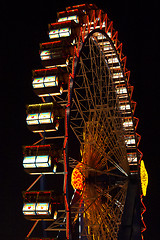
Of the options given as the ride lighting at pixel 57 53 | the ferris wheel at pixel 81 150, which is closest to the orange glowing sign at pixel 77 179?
the ferris wheel at pixel 81 150

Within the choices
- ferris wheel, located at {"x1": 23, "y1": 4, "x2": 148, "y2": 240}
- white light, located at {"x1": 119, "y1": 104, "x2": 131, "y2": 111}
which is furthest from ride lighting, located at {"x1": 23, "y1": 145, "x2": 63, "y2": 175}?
white light, located at {"x1": 119, "y1": 104, "x2": 131, "y2": 111}

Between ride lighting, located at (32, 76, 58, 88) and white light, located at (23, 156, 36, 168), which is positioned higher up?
ride lighting, located at (32, 76, 58, 88)

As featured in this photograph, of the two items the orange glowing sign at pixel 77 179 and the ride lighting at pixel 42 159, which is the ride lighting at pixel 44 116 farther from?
the orange glowing sign at pixel 77 179

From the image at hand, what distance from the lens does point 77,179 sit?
19906 millimetres

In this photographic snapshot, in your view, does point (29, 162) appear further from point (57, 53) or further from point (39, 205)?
point (57, 53)

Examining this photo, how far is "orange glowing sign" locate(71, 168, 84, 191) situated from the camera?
19719mm

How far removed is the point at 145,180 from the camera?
84.4 feet

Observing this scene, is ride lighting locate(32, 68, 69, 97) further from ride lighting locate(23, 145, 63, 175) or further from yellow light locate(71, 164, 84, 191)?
yellow light locate(71, 164, 84, 191)

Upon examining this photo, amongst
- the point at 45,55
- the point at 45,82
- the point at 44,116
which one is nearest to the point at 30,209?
the point at 44,116

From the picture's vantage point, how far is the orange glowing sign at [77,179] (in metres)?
19.7

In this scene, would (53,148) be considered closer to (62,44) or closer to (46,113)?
(46,113)


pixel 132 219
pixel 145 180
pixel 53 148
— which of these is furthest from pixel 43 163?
pixel 145 180

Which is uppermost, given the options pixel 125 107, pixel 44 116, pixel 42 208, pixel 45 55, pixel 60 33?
pixel 60 33

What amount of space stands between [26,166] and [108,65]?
42.1 ft
